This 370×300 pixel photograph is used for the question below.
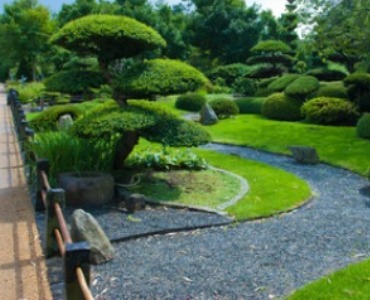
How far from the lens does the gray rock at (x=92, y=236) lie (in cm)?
532

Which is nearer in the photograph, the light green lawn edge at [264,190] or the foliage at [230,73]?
Result: the light green lawn edge at [264,190]

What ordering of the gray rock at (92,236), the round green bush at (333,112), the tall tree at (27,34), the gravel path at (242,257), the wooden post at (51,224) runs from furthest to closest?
the tall tree at (27,34)
the round green bush at (333,112)
the gray rock at (92,236)
the wooden post at (51,224)
the gravel path at (242,257)

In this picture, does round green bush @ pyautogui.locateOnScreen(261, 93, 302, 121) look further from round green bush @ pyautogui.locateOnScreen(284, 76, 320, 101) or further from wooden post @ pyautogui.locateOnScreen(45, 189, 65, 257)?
wooden post @ pyautogui.locateOnScreen(45, 189, 65, 257)

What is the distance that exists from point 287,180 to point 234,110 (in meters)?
11.2

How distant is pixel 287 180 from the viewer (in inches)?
367

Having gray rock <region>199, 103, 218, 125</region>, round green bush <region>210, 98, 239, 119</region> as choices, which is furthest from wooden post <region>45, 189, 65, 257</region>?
round green bush <region>210, 98, 239, 119</region>

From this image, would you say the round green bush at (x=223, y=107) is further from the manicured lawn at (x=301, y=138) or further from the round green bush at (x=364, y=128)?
the round green bush at (x=364, y=128)

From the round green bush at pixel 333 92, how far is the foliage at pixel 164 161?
10.4m

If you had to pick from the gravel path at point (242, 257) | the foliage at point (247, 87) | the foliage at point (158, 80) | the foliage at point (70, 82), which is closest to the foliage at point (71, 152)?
the foliage at point (70, 82)

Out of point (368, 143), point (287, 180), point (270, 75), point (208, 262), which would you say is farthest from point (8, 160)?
point (270, 75)

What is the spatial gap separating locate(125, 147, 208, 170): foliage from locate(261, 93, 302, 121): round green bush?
10.3 meters

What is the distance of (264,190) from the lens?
8508 millimetres

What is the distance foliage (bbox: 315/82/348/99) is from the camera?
18312mm

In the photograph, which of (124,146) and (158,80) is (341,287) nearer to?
(158,80)
